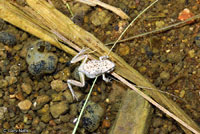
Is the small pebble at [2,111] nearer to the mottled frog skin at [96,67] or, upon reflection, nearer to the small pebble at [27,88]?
the small pebble at [27,88]

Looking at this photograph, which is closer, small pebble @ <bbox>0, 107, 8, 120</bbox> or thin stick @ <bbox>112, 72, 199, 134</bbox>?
thin stick @ <bbox>112, 72, 199, 134</bbox>

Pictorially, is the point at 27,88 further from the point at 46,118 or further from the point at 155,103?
the point at 155,103

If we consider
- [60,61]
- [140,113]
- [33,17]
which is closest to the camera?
[140,113]

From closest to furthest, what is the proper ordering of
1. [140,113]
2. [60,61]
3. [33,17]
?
[140,113] < [33,17] < [60,61]

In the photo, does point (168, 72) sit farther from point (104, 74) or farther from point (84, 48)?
point (84, 48)

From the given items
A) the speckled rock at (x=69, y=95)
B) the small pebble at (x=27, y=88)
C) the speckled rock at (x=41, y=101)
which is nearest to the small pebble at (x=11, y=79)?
the small pebble at (x=27, y=88)

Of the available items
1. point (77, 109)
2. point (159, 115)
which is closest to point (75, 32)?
point (77, 109)

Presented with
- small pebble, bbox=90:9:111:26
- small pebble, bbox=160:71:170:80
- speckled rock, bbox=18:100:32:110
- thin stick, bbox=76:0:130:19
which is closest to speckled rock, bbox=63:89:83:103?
speckled rock, bbox=18:100:32:110

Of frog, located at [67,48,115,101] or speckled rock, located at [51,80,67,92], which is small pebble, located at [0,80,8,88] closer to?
speckled rock, located at [51,80,67,92]
